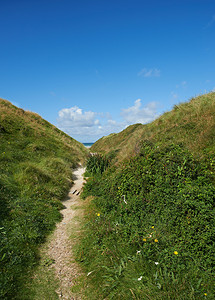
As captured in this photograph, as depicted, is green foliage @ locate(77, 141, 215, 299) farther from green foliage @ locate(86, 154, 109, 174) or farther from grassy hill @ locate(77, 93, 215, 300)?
green foliage @ locate(86, 154, 109, 174)

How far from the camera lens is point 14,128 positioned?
17266mm

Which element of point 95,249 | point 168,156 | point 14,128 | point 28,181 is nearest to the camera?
point 95,249

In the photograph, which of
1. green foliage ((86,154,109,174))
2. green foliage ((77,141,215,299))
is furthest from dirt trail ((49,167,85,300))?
green foliage ((86,154,109,174))

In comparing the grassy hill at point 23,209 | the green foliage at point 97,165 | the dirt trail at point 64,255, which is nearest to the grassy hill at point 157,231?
the dirt trail at point 64,255

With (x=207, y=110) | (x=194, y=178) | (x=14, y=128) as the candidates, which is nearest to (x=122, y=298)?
(x=194, y=178)

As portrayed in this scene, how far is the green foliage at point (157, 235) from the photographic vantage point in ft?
11.1

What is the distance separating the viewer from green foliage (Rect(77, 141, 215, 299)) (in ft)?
11.1

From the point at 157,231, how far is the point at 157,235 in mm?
146

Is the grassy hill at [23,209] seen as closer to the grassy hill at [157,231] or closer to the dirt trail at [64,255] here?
the dirt trail at [64,255]

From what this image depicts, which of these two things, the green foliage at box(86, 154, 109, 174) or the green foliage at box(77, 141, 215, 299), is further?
the green foliage at box(86, 154, 109, 174)

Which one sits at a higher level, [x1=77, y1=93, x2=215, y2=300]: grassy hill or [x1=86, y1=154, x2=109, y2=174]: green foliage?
[x1=86, y1=154, x2=109, y2=174]: green foliage

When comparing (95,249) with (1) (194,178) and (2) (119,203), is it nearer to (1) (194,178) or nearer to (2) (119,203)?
(2) (119,203)

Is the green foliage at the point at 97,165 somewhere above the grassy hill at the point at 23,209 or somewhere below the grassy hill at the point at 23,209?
above

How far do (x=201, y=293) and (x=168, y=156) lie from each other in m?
3.80
